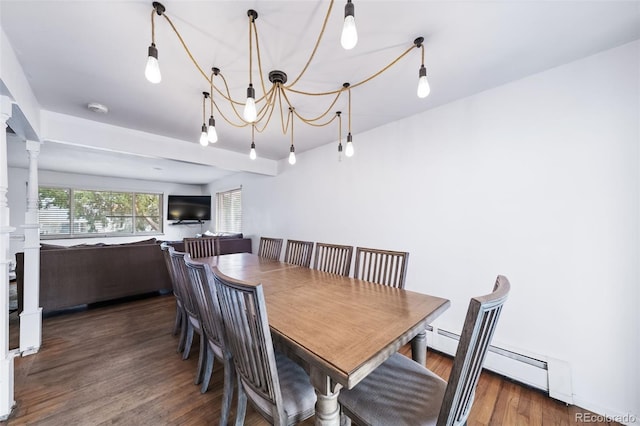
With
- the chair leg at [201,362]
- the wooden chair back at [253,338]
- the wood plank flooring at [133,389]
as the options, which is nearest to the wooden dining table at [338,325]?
the wooden chair back at [253,338]

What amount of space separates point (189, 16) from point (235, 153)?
8.88 feet

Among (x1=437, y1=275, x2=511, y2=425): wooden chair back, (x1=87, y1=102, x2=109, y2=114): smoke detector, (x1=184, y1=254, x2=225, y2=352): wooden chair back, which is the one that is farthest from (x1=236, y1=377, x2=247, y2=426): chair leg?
(x1=87, y1=102, x2=109, y2=114): smoke detector

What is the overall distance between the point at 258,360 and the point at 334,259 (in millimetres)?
1443

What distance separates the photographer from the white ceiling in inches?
51.1

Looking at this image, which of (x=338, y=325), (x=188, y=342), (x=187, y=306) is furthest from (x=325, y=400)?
(x=188, y=342)

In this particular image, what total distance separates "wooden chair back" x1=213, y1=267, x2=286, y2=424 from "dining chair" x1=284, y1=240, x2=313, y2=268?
153 cm

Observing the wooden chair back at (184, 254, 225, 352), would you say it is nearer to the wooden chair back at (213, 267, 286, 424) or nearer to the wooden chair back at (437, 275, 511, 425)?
the wooden chair back at (213, 267, 286, 424)

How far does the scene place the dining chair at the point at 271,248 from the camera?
3035 mm

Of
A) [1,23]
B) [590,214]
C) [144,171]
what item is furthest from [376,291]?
[144,171]

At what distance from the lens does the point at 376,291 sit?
1.66m

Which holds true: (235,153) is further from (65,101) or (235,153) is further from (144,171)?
(144,171)

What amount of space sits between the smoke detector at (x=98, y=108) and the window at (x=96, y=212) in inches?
189

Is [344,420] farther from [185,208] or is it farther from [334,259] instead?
[185,208]

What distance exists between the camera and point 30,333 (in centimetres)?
229
